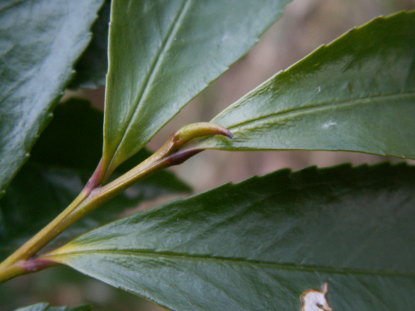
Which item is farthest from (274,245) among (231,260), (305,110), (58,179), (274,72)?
(274,72)

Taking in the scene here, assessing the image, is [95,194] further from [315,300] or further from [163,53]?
[315,300]

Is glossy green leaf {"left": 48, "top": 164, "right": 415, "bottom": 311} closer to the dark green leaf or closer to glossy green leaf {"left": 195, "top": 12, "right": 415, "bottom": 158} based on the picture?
glossy green leaf {"left": 195, "top": 12, "right": 415, "bottom": 158}

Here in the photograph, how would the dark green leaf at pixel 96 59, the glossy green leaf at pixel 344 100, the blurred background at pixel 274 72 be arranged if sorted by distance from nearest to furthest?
the glossy green leaf at pixel 344 100 < the dark green leaf at pixel 96 59 < the blurred background at pixel 274 72

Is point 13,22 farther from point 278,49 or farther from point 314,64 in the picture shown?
point 278,49

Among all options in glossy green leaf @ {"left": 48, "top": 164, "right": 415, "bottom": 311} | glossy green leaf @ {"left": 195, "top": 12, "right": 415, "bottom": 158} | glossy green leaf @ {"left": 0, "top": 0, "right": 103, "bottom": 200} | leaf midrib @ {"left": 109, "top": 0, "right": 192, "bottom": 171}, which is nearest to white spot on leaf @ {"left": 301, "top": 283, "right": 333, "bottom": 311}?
glossy green leaf @ {"left": 48, "top": 164, "right": 415, "bottom": 311}

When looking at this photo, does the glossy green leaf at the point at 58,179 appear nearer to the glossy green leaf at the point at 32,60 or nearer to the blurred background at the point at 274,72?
the glossy green leaf at the point at 32,60

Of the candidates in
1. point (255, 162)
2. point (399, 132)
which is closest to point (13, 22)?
point (399, 132)

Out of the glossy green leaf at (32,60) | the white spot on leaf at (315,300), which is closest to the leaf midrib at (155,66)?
the glossy green leaf at (32,60)
